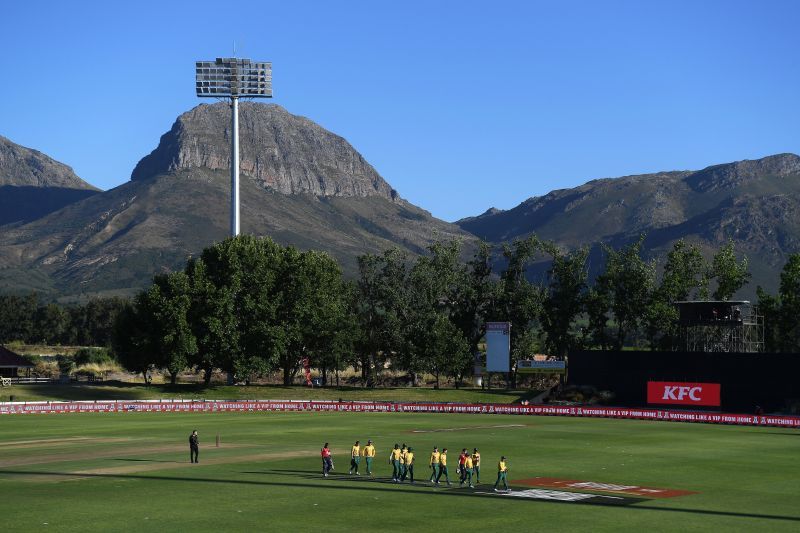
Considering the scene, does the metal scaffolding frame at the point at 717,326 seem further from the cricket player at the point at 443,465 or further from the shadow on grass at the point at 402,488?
the shadow on grass at the point at 402,488

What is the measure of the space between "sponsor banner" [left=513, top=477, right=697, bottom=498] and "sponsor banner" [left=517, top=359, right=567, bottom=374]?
8786cm

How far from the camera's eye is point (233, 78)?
154375 mm

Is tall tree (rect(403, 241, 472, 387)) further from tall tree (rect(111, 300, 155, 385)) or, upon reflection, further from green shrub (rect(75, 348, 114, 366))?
green shrub (rect(75, 348, 114, 366))

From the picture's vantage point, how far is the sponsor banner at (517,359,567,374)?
451 ft

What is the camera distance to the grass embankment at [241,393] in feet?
380

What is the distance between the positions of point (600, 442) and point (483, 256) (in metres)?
87.2

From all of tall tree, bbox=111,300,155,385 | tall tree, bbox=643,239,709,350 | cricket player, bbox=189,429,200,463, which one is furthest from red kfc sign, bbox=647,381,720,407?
cricket player, bbox=189,429,200,463

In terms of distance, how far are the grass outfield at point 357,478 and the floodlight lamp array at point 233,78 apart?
7669cm

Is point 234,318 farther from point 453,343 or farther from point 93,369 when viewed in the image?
point 93,369

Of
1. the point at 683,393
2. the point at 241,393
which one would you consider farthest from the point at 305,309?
the point at 683,393

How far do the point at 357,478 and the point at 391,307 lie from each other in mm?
101095

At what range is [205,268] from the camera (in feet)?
441

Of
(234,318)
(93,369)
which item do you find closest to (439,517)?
(234,318)

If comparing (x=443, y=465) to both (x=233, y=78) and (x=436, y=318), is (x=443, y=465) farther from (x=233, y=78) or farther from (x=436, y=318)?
(x=233, y=78)
